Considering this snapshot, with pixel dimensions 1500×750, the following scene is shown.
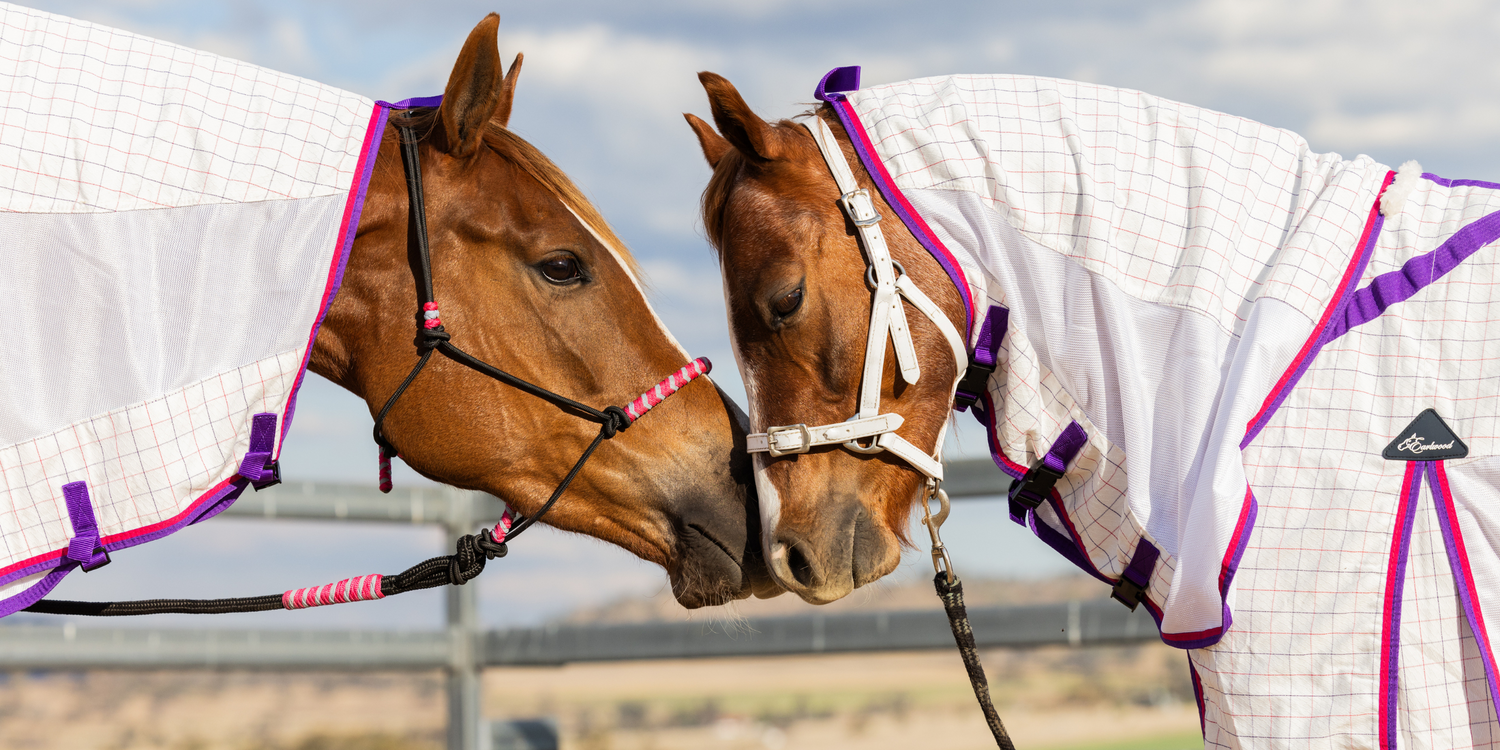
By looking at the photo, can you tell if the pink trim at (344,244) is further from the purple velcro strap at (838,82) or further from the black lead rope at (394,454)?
the purple velcro strap at (838,82)

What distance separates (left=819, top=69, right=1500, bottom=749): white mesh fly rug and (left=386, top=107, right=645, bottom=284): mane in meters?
0.63

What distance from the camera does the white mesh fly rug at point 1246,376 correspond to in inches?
65.9

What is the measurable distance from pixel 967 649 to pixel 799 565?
391mm

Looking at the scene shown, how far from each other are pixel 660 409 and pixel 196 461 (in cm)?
94

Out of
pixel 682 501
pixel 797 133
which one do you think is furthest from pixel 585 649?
pixel 797 133

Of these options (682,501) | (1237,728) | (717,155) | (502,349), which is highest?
(717,155)

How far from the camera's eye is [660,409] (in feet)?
7.73

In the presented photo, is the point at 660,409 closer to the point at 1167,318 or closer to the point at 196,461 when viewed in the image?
the point at 196,461

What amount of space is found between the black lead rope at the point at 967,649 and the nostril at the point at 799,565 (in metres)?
0.27

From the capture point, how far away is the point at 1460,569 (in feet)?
5.41

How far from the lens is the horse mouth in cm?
233

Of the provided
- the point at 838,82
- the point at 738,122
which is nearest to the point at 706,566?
the point at 738,122

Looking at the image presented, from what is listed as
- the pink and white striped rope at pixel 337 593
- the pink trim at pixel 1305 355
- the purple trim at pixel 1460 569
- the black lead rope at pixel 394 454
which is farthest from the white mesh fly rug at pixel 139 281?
the purple trim at pixel 1460 569

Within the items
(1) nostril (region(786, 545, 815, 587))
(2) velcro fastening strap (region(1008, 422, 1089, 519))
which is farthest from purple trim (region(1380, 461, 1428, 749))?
(1) nostril (region(786, 545, 815, 587))
